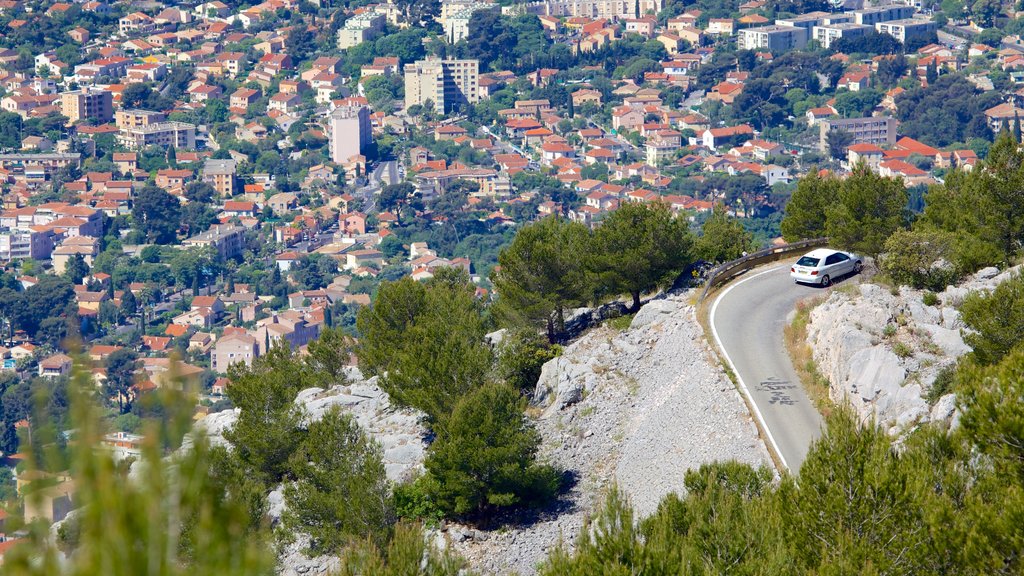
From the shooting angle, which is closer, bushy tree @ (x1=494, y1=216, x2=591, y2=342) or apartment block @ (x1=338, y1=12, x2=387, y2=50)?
bushy tree @ (x1=494, y1=216, x2=591, y2=342)

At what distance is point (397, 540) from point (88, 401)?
664 cm

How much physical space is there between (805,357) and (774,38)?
101482mm

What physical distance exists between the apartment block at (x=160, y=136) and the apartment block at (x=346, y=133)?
442 inches

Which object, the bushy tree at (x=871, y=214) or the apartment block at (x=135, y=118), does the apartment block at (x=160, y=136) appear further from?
the bushy tree at (x=871, y=214)

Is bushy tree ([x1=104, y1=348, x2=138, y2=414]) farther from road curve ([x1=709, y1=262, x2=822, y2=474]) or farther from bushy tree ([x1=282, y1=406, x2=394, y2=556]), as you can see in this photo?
road curve ([x1=709, y1=262, x2=822, y2=474])

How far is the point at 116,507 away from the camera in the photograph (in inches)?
182

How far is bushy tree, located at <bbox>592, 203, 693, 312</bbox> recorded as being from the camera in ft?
63.8

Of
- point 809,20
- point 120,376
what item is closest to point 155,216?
point 120,376

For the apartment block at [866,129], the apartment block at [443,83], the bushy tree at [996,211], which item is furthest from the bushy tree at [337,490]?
the apartment block at [443,83]

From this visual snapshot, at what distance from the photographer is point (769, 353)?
1623cm

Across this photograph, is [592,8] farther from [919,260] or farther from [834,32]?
[919,260]

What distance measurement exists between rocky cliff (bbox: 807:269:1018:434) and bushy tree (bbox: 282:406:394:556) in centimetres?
533

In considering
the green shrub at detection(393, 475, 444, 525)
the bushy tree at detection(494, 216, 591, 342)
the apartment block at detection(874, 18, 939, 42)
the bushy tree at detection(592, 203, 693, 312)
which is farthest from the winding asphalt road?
the apartment block at detection(874, 18, 939, 42)

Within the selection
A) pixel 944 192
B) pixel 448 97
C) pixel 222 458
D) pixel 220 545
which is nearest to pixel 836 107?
pixel 448 97
